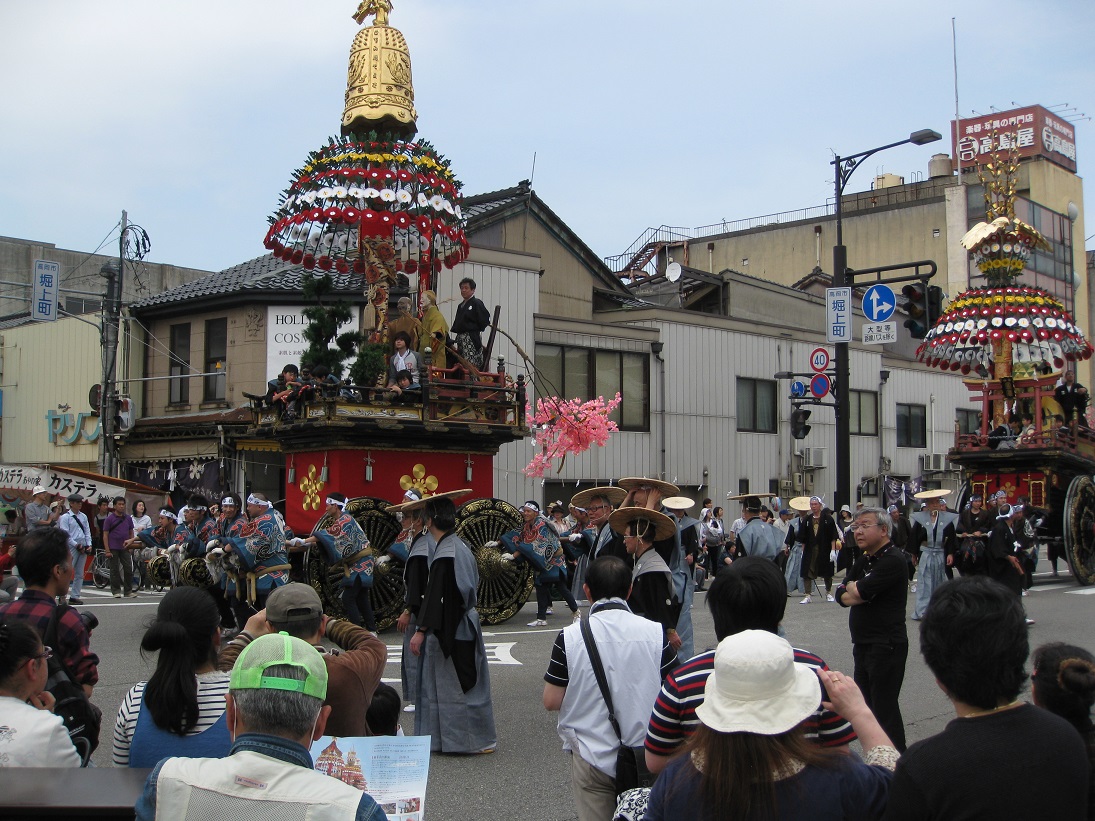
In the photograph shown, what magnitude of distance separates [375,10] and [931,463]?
23533 mm

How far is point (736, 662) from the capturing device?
2717 millimetres

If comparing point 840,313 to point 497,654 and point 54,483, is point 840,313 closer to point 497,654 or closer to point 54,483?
point 497,654

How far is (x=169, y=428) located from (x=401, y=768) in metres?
22.2

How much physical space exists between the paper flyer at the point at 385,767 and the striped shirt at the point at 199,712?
467 millimetres

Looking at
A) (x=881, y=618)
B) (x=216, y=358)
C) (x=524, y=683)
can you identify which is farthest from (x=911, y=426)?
(x=881, y=618)

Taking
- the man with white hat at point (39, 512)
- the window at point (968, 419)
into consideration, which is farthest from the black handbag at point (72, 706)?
the window at point (968, 419)

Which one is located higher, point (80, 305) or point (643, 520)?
point (80, 305)

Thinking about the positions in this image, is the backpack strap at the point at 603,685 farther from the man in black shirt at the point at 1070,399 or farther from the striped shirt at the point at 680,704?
the man in black shirt at the point at 1070,399

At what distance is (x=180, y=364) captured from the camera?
82.1 ft

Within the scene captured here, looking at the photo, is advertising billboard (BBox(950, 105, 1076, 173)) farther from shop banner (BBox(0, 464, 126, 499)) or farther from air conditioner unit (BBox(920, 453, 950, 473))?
shop banner (BBox(0, 464, 126, 499))

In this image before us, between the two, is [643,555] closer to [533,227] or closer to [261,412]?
[261,412]

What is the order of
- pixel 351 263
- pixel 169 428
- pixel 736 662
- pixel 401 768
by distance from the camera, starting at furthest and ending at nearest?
pixel 169 428, pixel 351 263, pixel 401 768, pixel 736 662

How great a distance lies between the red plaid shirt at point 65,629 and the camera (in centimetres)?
480

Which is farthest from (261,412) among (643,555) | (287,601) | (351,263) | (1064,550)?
(1064,550)
